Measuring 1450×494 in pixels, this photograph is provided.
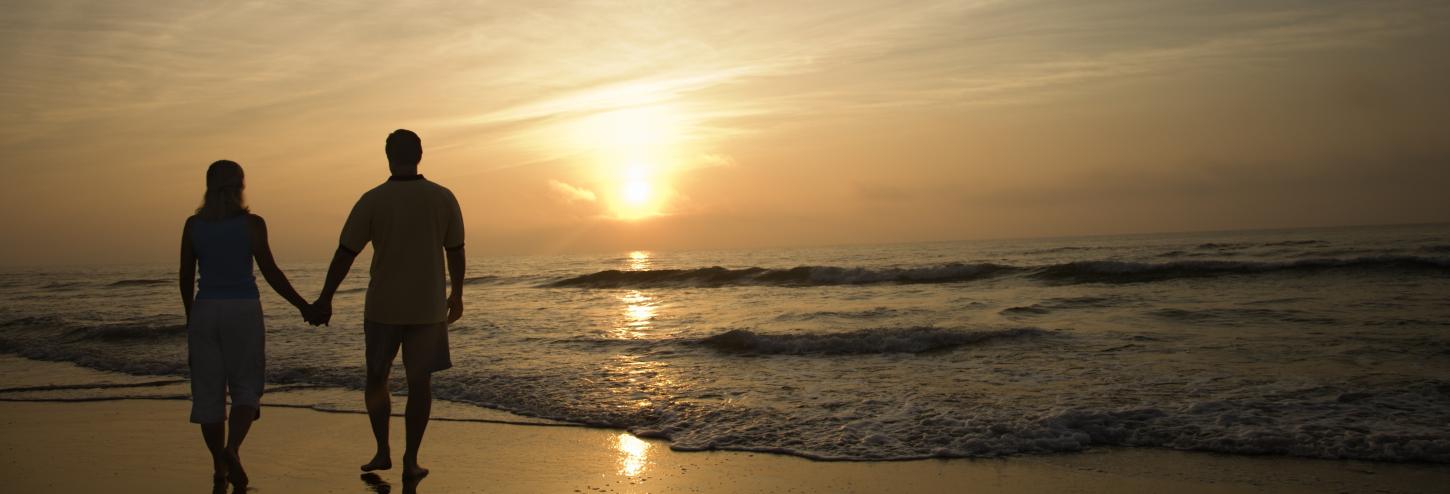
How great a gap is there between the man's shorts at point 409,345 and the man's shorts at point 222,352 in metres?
0.48

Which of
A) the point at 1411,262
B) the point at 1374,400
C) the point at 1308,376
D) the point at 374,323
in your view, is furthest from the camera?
the point at 1411,262

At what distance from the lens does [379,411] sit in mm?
4641

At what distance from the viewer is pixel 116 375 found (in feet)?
34.0

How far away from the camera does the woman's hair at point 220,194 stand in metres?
4.04

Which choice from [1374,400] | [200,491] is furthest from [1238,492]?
[200,491]

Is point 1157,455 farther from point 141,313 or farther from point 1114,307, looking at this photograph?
point 141,313

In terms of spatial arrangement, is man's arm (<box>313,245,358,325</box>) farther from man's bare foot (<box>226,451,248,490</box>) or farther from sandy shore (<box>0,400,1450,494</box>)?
sandy shore (<box>0,400,1450,494</box>)

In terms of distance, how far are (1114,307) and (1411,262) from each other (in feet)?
40.8

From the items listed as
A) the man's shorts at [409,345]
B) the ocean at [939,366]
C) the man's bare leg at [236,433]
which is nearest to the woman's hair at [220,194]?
the man's shorts at [409,345]

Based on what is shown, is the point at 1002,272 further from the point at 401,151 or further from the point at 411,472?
the point at 401,151

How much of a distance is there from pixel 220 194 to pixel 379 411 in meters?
1.31

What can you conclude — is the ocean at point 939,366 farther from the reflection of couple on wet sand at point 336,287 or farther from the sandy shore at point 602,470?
Answer: the reflection of couple on wet sand at point 336,287

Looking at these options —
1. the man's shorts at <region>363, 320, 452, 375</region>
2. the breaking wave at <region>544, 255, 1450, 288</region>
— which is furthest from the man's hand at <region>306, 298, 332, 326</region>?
the breaking wave at <region>544, 255, 1450, 288</region>

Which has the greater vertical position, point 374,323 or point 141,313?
point 374,323
